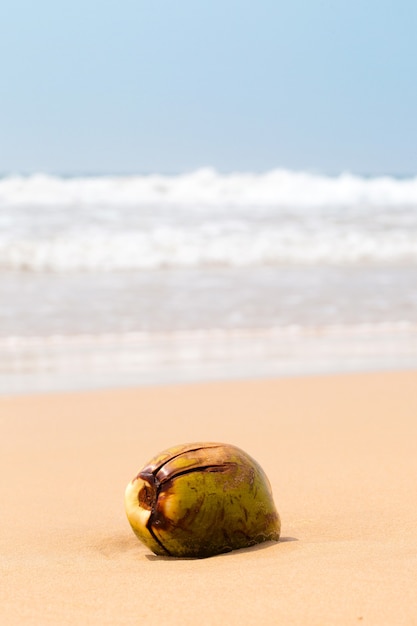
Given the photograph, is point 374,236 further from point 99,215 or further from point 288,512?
point 288,512

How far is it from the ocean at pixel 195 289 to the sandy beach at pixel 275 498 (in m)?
0.87

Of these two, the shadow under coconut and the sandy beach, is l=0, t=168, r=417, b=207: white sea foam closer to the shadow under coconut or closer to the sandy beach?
the sandy beach

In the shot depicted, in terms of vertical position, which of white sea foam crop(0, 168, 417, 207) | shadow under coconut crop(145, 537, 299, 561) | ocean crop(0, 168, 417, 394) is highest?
white sea foam crop(0, 168, 417, 207)

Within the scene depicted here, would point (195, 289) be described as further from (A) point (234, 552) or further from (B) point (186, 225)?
(A) point (234, 552)

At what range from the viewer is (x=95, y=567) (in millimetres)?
1948

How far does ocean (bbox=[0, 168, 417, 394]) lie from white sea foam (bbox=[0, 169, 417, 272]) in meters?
0.04

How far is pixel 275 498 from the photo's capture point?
9.06 ft

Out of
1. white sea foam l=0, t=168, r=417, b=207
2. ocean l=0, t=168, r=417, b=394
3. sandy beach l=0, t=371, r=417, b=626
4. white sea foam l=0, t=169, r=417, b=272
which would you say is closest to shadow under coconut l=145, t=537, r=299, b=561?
sandy beach l=0, t=371, r=417, b=626

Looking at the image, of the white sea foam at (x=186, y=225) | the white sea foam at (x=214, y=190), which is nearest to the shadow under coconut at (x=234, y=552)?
the white sea foam at (x=186, y=225)

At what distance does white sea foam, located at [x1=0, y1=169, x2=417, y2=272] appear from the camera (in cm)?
1341

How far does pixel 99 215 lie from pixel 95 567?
52.6 ft

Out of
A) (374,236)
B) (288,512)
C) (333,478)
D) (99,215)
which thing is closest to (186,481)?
(288,512)

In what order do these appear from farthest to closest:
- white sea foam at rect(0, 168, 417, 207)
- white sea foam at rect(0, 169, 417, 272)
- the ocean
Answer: white sea foam at rect(0, 168, 417, 207) → white sea foam at rect(0, 169, 417, 272) → the ocean

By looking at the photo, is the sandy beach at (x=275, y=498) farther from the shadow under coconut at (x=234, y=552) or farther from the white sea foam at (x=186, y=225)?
the white sea foam at (x=186, y=225)
